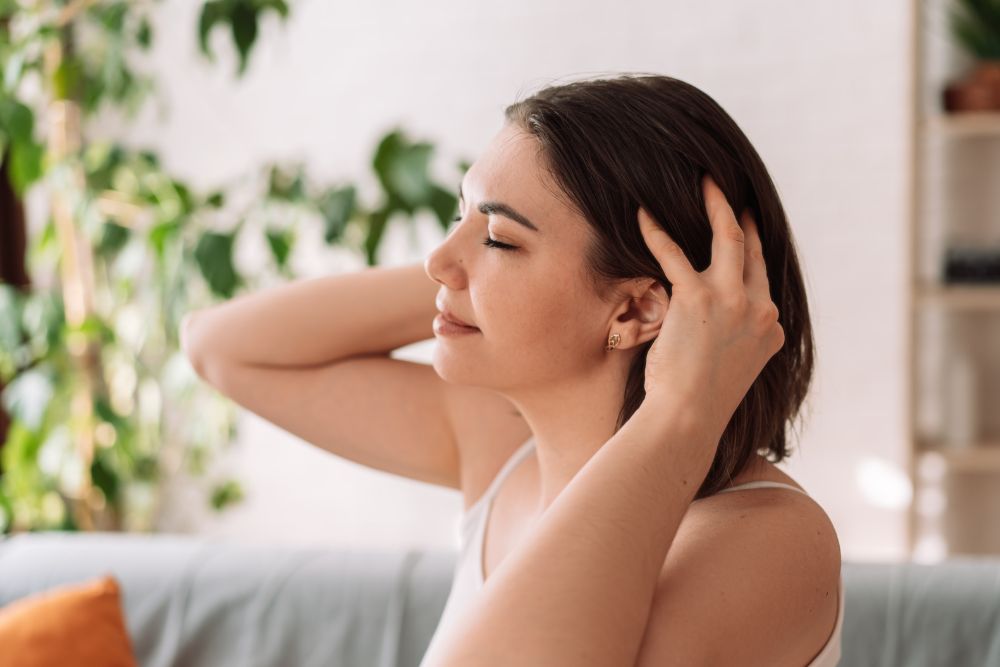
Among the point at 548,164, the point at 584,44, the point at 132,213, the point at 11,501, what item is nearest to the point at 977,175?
the point at 584,44

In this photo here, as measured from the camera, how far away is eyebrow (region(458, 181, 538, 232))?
1135 mm

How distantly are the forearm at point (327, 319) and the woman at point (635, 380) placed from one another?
0.81ft

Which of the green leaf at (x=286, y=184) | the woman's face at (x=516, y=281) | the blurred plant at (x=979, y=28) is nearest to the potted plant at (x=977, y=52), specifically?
the blurred plant at (x=979, y=28)

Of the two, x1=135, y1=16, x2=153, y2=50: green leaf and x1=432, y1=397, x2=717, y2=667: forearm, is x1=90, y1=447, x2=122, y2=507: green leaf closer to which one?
x1=135, y1=16, x2=153, y2=50: green leaf

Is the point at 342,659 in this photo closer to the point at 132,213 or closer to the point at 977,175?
the point at 132,213

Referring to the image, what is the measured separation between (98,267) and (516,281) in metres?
2.07

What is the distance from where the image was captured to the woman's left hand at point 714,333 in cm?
100

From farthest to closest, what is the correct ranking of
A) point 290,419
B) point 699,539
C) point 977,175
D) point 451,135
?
point 451,135 → point 977,175 → point 290,419 → point 699,539

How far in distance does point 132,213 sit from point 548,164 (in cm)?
189

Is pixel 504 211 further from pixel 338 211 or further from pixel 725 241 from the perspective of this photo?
pixel 338 211

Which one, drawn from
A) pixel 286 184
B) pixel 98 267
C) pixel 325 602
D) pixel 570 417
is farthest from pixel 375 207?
pixel 570 417

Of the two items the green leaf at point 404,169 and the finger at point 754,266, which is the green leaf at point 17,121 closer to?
the green leaf at point 404,169

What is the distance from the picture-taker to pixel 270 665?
1.80 metres

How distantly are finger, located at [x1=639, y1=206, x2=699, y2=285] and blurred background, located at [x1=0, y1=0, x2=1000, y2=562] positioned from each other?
111cm
